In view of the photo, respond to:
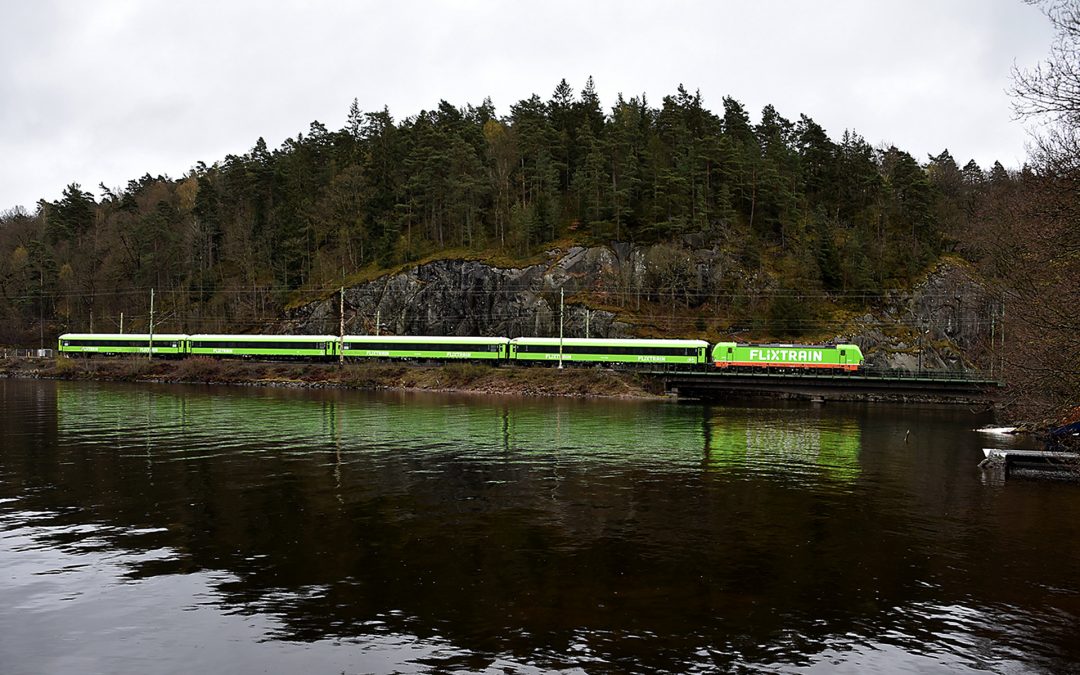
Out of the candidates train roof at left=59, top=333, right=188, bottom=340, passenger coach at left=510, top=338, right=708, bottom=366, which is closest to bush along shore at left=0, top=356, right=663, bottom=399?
passenger coach at left=510, top=338, right=708, bottom=366

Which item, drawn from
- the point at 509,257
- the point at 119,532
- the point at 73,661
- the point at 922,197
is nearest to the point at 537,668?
the point at 73,661

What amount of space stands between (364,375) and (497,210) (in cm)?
4309

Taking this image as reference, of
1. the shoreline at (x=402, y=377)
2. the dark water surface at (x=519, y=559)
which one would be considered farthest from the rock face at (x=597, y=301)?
the dark water surface at (x=519, y=559)

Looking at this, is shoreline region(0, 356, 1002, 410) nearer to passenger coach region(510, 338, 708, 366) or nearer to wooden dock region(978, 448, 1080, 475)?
→ passenger coach region(510, 338, 708, 366)

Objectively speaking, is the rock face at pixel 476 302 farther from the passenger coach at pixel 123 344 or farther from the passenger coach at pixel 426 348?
the passenger coach at pixel 123 344

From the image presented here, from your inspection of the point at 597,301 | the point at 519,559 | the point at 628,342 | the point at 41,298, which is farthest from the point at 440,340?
the point at 41,298

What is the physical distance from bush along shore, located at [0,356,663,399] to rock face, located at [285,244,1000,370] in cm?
1722

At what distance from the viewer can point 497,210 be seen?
12150 cm

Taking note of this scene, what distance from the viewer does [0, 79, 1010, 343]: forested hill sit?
114 m

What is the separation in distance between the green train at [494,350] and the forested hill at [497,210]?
18921 mm

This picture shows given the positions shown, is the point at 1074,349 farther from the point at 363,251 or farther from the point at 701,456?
the point at 363,251

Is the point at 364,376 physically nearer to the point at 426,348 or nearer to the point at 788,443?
the point at 426,348

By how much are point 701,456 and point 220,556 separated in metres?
27.7

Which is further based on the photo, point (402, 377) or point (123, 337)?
point (123, 337)
